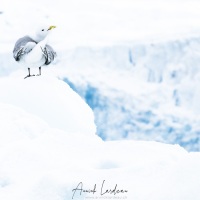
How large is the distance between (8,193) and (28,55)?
110 inches

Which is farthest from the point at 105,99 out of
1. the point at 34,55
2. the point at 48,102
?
the point at 34,55

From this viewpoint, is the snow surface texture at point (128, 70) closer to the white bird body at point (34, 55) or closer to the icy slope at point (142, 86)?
the icy slope at point (142, 86)

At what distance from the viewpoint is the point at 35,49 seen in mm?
4863

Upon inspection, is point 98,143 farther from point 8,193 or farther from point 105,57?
point 105,57

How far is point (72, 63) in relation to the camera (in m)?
20.4

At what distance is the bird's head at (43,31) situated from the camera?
188 inches

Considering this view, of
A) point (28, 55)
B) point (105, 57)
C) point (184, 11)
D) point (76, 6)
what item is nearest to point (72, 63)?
point (105, 57)

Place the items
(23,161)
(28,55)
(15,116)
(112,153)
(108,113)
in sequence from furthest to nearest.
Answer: (108,113), (28,55), (15,116), (112,153), (23,161)

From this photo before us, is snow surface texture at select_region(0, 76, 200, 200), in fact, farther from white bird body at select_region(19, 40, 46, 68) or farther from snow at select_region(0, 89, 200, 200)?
white bird body at select_region(19, 40, 46, 68)

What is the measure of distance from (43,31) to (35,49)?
0.65 ft
